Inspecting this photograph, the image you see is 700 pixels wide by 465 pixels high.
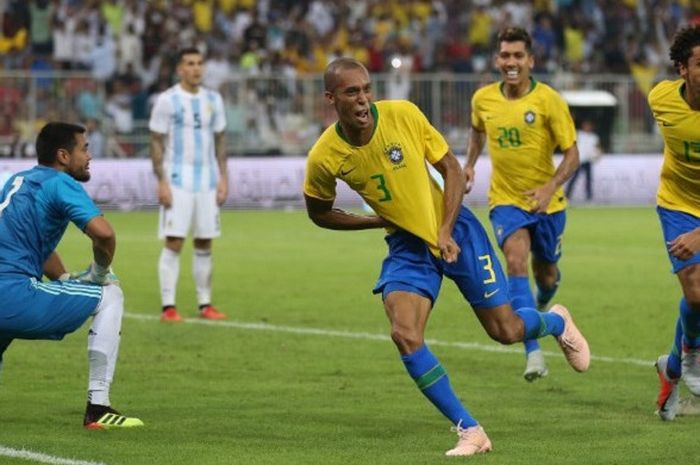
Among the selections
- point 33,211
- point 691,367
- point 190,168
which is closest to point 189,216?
point 190,168

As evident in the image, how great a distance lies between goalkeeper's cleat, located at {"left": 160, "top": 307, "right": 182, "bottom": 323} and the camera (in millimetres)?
15075

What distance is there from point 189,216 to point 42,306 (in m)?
6.63

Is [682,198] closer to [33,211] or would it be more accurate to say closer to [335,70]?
[335,70]

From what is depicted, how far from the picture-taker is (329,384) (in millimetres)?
11250

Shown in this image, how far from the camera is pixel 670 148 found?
386 inches

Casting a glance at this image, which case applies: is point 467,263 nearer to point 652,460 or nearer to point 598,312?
point 652,460

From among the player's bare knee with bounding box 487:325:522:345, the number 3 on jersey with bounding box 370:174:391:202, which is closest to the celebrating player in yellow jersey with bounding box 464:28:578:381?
the player's bare knee with bounding box 487:325:522:345

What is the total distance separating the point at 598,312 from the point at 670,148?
588cm

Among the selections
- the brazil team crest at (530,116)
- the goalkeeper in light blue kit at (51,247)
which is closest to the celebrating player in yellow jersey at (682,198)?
the brazil team crest at (530,116)

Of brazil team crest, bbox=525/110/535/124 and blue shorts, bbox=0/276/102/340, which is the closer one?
blue shorts, bbox=0/276/102/340

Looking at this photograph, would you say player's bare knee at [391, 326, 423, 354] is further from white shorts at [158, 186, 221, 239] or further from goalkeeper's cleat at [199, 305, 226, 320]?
white shorts at [158, 186, 221, 239]

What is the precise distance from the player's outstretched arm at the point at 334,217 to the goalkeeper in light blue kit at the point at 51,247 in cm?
115

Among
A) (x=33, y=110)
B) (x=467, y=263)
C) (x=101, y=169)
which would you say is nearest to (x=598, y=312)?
(x=467, y=263)

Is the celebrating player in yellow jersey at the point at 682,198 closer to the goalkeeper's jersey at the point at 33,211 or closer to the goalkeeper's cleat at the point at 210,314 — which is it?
the goalkeeper's jersey at the point at 33,211
